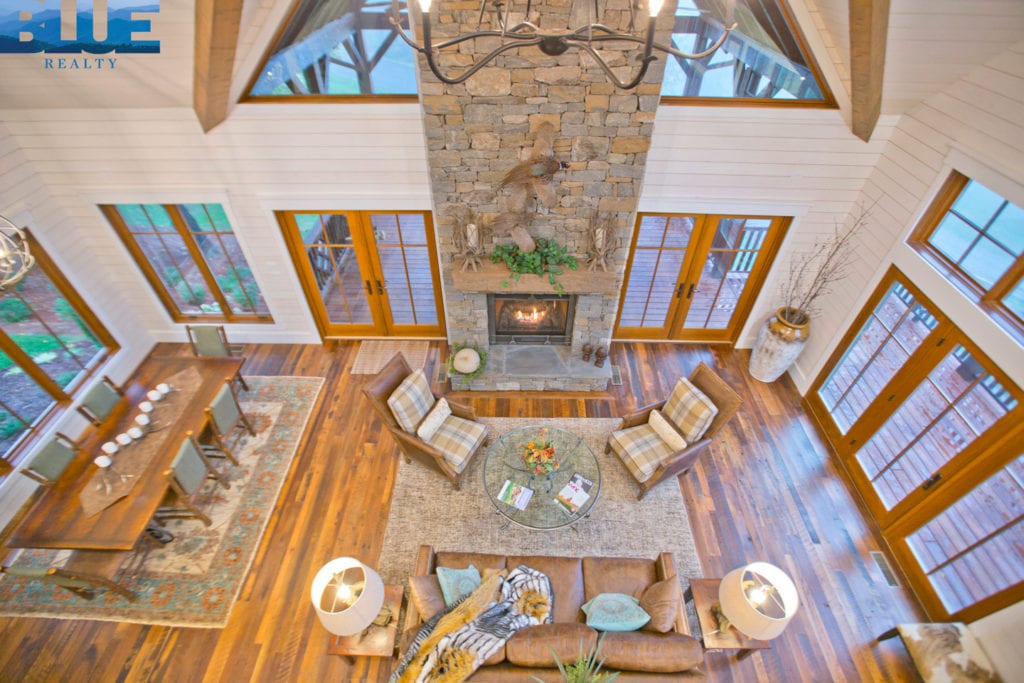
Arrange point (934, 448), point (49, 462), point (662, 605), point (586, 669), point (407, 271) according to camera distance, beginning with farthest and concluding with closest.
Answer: point (407, 271)
point (934, 448)
point (49, 462)
point (662, 605)
point (586, 669)

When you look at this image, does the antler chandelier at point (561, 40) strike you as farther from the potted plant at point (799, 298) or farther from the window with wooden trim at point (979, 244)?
the potted plant at point (799, 298)

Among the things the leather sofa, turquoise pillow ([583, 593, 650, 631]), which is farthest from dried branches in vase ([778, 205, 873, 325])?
turquoise pillow ([583, 593, 650, 631])

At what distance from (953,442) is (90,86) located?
25.6 feet

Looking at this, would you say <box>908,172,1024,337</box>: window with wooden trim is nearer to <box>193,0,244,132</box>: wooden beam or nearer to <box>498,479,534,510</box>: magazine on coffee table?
<box>498,479,534,510</box>: magazine on coffee table

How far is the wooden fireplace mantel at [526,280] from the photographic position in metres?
4.85

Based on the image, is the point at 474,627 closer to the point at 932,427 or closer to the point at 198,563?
the point at 198,563

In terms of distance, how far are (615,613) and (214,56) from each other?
5216mm

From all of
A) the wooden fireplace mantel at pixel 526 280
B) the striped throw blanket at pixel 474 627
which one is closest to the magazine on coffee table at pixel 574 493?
the striped throw blanket at pixel 474 627

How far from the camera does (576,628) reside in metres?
2.94

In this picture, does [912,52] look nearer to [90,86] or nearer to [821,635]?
[821,635]

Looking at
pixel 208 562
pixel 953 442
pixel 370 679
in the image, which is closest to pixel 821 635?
pixel 953 442

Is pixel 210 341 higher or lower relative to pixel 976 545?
lower

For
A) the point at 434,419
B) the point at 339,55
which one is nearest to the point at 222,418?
the point at 434,419

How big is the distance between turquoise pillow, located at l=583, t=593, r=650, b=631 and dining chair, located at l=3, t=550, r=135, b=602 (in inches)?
140
